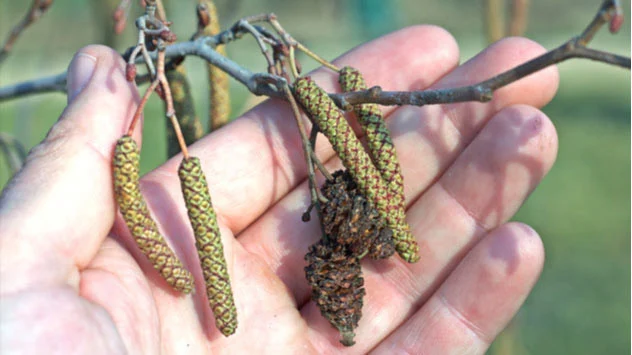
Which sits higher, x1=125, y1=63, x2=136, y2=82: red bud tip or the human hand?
x1=125, y1=63, x2=136, y2=82: red bud tip

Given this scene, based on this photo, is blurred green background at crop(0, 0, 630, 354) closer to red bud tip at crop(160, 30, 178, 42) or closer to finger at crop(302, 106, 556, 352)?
finger at crop(302, 106, 556, 352)

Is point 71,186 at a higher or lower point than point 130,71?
lower

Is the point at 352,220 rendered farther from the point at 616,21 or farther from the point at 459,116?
the point at 616,21

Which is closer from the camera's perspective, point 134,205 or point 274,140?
point 134,205

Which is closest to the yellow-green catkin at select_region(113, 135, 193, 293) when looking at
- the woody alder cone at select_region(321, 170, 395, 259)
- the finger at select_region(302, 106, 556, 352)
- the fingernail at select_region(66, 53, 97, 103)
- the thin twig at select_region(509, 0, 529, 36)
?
the fingernail at select_region(66, 53, 97, 103)

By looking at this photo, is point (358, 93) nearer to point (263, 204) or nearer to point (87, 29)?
point (263, 204)

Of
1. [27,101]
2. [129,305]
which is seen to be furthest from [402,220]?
[27,101]

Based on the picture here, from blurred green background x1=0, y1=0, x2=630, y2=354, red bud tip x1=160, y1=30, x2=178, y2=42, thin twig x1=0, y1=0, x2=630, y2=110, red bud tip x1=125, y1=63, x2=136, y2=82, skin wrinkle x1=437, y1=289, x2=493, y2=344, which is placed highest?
red bud tip x1=160, y1=30, x2=178, y2=42

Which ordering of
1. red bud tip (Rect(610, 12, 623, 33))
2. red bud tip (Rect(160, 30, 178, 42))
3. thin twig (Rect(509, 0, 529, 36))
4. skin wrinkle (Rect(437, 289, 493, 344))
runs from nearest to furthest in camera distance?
red bud tip (Rect(610, 12, 623, 33))
red bud tip (Rect(160, 30, 178, 42))
skin wrinkle (Rect(437, 289, 493, 344))
thin twig (Rect(509, 0, 529, 36))

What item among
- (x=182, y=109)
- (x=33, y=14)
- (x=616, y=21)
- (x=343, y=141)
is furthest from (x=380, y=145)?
(x=33, y=14)
